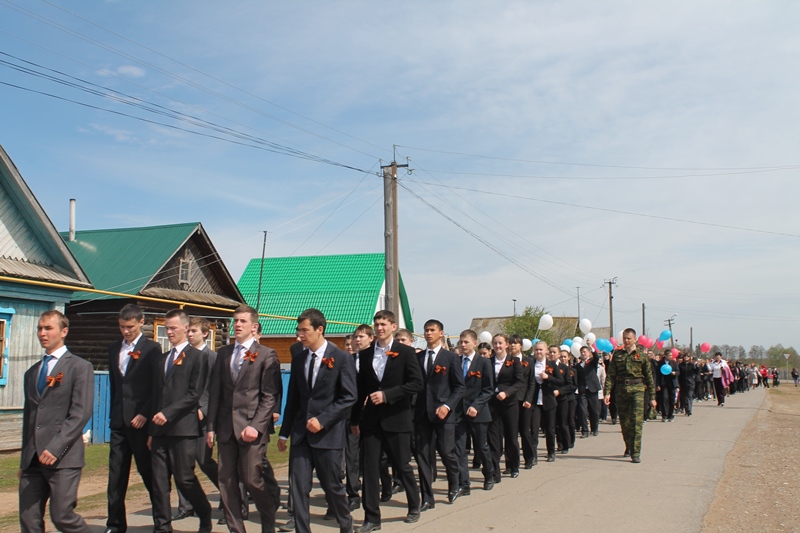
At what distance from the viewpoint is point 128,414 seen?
6.80m

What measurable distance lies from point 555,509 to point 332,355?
3.17 meters

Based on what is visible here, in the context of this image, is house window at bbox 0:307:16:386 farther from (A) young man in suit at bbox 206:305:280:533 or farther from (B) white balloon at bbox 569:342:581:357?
(B) white balloon at bbox 569:342:581:357

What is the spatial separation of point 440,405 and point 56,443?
4097 millimetres

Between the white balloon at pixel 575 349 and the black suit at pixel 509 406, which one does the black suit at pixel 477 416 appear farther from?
the white balloon at pixel 575 349

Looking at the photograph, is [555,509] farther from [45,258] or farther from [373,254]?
[373,254]

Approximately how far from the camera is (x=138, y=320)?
7.04 m

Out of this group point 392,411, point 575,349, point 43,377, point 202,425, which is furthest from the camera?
point 575,349

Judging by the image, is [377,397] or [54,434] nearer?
[54,434]

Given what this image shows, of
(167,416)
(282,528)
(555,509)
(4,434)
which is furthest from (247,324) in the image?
(4,434)

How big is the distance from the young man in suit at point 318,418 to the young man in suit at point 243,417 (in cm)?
25

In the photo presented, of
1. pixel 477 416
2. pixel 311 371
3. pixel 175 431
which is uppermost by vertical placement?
pixel 311 371

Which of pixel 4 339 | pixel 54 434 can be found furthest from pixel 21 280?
pixel 54 434

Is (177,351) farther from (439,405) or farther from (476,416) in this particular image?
(476,416)

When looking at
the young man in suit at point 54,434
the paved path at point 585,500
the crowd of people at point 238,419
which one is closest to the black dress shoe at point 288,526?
the crowd of people at point 238,419
